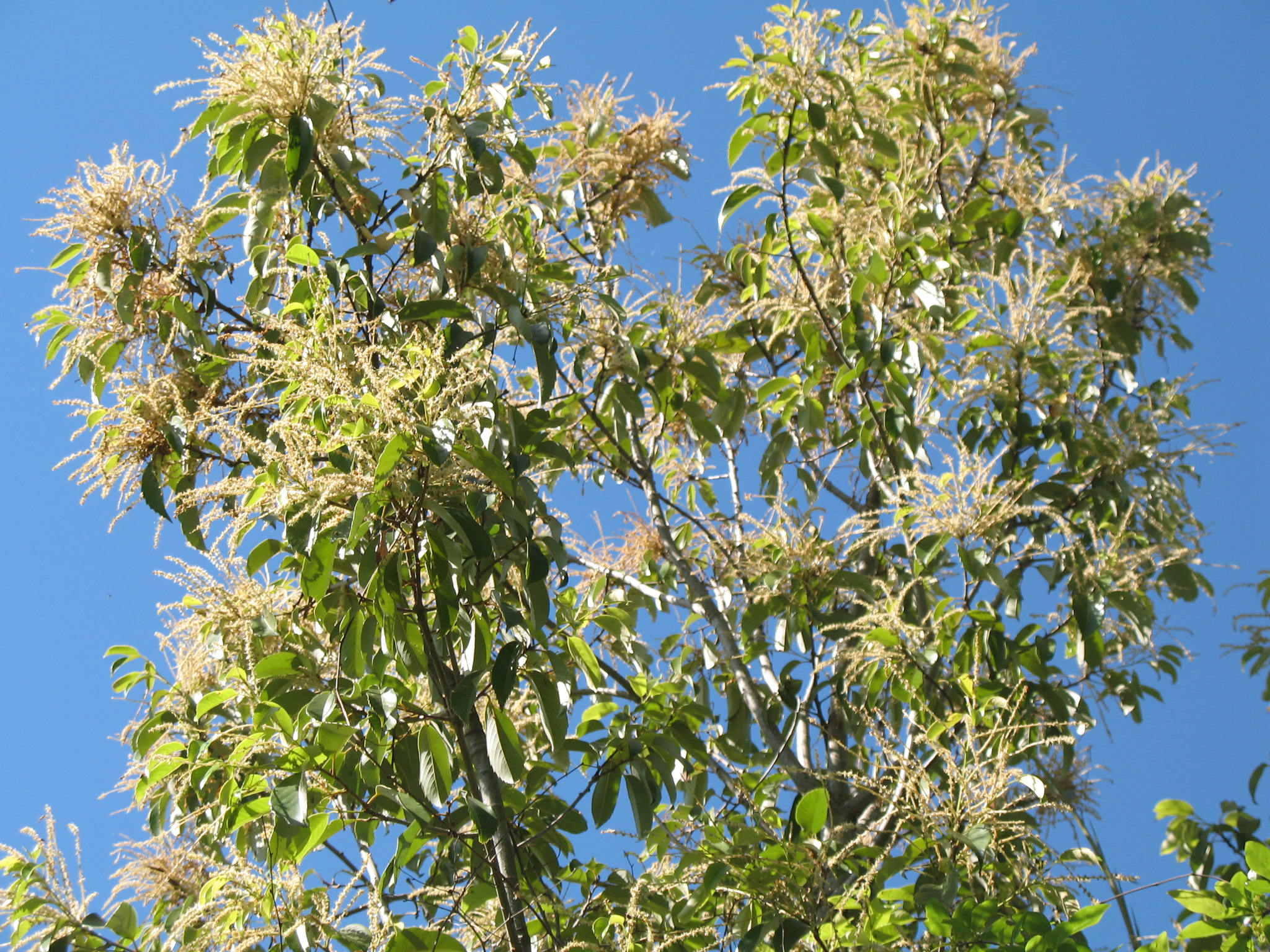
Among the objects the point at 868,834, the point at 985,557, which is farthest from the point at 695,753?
the point at 985,557

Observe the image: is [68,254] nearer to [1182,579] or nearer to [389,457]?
[389,457]

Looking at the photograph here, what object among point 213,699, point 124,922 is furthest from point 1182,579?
point 124,922

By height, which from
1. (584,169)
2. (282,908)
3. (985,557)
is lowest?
(282,908)

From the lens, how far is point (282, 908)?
2.08 meters

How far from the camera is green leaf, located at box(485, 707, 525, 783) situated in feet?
7.04

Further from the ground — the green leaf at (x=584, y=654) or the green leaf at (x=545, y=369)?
the green leaf at (x=545, y=369)

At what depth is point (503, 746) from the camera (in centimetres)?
217

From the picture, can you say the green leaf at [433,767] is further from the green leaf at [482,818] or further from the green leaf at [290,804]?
the green leaf at [290,804]

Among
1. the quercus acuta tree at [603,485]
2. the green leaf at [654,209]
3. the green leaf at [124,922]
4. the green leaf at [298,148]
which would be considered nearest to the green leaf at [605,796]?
the quercus acuta tree at [603,485]

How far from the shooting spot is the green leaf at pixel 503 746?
2.15m

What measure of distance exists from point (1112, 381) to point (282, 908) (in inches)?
116

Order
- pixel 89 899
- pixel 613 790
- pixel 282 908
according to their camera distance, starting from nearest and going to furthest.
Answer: pixel 282 908
pixel 89 899
pixel 613 790

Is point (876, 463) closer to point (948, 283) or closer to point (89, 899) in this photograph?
point (948, 283)

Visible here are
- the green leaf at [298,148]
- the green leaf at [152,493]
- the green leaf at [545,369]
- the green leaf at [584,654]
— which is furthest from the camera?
the green leaf at [584,654]
